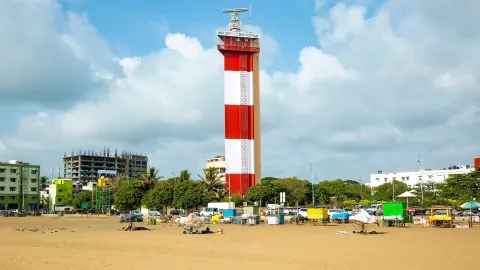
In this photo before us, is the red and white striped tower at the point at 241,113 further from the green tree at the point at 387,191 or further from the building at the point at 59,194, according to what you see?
the building at the point at 59,194

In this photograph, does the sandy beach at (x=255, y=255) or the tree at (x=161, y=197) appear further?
the tree at (x=161, y=197)

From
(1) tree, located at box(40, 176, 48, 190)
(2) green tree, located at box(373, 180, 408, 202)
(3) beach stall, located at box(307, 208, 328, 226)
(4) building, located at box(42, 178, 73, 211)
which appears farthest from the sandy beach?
(1) tree, located at box(40, 176, 48, 190)

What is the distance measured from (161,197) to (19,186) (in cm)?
5587

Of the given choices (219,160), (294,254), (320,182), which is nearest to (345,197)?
(320,182)

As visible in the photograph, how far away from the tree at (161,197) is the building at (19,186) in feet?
163

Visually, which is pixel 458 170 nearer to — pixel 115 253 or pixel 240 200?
pixel 240 200

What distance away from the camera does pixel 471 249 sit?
66.5 feet

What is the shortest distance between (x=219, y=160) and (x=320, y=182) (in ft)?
120

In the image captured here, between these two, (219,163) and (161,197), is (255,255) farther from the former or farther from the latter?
(219,163)

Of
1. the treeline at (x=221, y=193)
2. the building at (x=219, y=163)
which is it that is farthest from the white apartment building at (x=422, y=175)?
the building at (x=219, y=163)

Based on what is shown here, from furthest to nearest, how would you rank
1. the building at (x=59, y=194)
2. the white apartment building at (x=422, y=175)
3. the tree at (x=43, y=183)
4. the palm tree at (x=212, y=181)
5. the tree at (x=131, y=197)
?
the tree at (x=43, y=183) → the building at (x=59, y=194) → the white apartment building at (x=422, y=175) → the tree at (x=131, y=197) → the palm tree at (x=212, y=181)

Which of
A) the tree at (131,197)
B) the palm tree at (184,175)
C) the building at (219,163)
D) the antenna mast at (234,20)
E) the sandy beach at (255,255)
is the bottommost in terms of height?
the sandy beach at (255,255)

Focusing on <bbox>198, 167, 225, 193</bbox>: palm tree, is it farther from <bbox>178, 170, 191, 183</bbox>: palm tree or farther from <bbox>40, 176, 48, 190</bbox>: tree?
<bbox>40, 176, 48, 190</bbox>: tree

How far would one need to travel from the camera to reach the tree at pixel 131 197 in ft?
271
